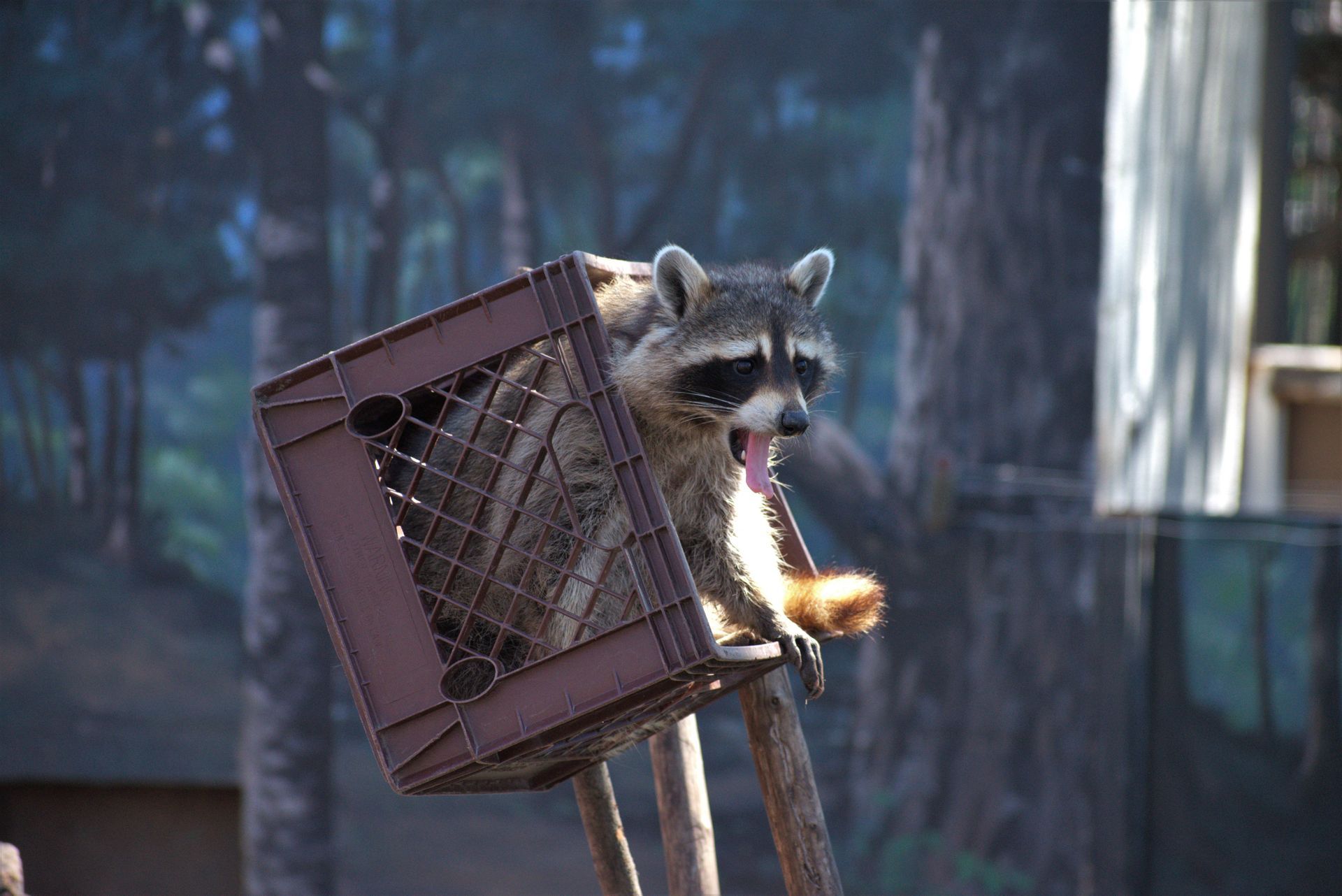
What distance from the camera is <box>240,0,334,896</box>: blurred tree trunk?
577 centimetres

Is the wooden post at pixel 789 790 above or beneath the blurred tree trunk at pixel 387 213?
beneath

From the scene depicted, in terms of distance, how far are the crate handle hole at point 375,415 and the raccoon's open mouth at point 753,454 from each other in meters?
0.69

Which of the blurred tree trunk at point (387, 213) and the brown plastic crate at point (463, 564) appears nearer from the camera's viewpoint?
the brown plastic crate at point (463, 564)

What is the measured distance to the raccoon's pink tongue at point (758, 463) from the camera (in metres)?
2.31

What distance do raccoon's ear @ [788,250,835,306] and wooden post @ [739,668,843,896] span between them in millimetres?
863

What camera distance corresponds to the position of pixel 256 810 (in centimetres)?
584

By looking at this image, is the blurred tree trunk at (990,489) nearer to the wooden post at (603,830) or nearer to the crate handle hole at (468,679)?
the wooden post at (603,830)

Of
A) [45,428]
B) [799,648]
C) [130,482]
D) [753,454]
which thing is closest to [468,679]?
[799,648]

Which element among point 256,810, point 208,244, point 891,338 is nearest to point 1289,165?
point 891,338

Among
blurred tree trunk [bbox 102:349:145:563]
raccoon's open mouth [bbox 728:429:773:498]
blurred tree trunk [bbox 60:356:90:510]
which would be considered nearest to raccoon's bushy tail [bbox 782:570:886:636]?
raccoon's open mouth [bbox 728:429:773:498]

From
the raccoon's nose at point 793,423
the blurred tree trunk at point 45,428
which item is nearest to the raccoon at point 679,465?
the raccoon's nose at point 793,423

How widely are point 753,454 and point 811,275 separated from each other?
533mm

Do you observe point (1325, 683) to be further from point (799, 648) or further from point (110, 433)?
point (110, 433)

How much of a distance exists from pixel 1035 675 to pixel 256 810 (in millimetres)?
3800
